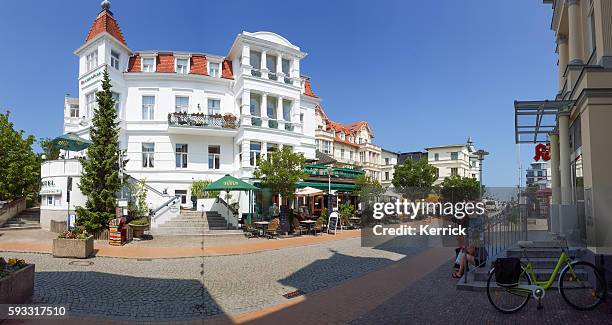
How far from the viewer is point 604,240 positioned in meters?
8.69

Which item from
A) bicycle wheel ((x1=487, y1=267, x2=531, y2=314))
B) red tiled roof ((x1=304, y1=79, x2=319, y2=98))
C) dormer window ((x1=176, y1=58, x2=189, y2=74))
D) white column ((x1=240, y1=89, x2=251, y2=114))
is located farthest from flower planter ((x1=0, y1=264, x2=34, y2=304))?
red tiled roof ((x1=304, y1=79, x2=319, y2=98))

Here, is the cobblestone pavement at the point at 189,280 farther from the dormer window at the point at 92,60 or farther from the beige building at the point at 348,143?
the beige building at the point at 348,143

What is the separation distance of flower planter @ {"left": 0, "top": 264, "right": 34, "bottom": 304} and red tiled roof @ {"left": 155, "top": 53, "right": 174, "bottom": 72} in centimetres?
2351

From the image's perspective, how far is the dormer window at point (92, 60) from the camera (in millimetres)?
26700

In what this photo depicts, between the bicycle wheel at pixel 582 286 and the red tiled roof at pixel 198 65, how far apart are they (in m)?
26.8

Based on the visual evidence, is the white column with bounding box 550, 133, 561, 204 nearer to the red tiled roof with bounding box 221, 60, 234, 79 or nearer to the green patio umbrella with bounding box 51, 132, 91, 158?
the red tiled roof with bounding box 221, 60, 234, 79

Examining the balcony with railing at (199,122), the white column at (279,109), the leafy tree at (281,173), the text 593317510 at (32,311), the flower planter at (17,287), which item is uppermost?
the white column at (279,109)

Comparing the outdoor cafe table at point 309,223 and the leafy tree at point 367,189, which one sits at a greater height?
the leafy tree at point 367,189

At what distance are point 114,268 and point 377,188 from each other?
20915mm

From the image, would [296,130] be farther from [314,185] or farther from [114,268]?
[114,268]

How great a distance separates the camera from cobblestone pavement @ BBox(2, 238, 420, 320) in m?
7.20

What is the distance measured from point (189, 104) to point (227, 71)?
4.13 m

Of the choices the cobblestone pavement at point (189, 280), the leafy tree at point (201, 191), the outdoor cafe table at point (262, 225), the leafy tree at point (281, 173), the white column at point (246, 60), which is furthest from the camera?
the white column at point (246, 60)

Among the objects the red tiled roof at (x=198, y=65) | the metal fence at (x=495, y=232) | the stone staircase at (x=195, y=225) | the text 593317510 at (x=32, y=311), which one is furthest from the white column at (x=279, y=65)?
the text 593317510 at (x=32, y=311)
